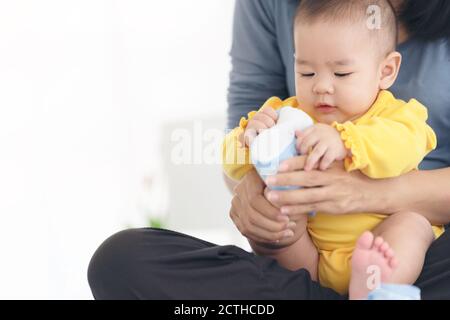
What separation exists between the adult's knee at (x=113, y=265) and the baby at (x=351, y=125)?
0.23m

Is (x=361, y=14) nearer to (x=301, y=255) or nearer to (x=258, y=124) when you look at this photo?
(x=258, y=124)

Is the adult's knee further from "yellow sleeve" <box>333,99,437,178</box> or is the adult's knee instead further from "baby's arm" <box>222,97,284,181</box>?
"yellow sleeve" <box>333,99,437,178</box>

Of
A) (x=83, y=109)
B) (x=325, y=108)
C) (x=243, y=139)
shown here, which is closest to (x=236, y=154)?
(x=243, y=139)

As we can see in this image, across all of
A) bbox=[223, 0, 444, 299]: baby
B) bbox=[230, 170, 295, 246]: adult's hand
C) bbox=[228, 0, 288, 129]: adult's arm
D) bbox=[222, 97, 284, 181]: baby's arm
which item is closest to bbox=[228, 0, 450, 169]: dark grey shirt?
bbox=[228, 0, 288, 129]: adult's arm

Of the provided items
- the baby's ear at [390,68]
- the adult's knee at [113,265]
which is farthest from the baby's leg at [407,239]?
the adult's knee at [113,265]

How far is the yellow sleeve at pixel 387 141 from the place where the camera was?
1046mm

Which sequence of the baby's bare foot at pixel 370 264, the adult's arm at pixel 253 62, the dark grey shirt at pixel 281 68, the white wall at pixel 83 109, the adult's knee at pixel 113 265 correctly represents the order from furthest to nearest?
the white wall at pixel 83 109
the adult's arm at pixel 253 62
the dark grey shirt at pixel 281 68
the adult's knee at pixel 113 265
the baby's bare foot at pixel 370 264

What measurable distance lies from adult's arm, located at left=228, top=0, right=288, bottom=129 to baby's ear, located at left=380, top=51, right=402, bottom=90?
0.35 meters

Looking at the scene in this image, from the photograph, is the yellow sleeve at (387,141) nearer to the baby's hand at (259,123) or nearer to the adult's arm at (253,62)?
the baby's hand at (259,123)

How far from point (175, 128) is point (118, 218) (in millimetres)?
393

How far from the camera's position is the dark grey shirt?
4.16 feet
